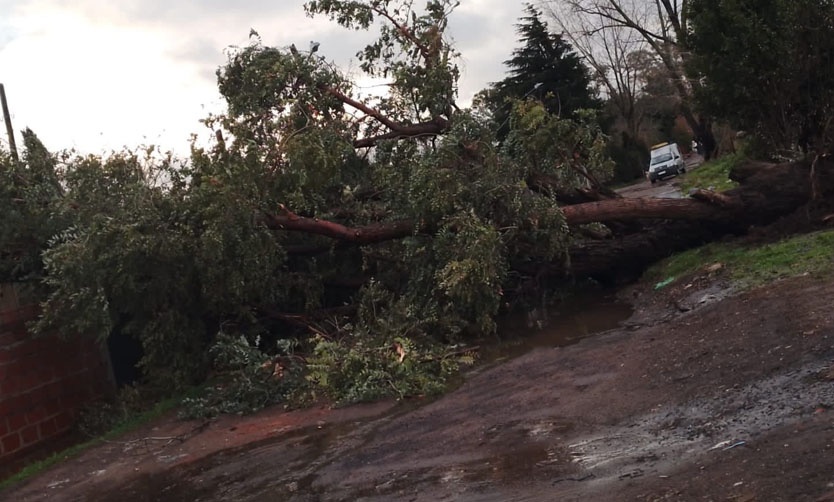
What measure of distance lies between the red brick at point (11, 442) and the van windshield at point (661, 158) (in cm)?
2735

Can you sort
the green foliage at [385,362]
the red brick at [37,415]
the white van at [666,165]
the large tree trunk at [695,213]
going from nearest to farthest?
the green foliage at [385,362] < the red brick at [37,415] < the large tree trunk at [695,213] < the white van at [666,165]

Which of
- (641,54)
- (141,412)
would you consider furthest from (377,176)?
(641,54)

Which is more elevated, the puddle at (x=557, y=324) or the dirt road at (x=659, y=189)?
the dirt road at (x=659, y=189)

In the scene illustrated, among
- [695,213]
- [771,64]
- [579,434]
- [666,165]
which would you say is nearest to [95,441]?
[579,434]

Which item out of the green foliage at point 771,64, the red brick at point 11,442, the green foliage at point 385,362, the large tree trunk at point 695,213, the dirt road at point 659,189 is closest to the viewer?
the green foliage at point 385,362

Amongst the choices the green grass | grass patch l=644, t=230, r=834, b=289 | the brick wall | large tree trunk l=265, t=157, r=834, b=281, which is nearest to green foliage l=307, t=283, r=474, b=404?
large tree trunk l=265, t=157, r=834, b=281

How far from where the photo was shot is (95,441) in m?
8.81

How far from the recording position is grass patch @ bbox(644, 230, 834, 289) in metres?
8.49

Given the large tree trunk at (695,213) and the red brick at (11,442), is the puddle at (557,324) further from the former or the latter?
the red brick at (11,442)

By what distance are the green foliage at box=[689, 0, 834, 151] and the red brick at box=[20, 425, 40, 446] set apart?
1084cm

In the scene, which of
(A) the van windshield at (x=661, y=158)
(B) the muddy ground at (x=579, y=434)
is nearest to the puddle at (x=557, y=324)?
(B) the muddy ground at (x=579, y=434)

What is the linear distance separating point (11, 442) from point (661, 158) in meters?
27.8

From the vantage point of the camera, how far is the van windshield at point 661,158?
31531 millimetres

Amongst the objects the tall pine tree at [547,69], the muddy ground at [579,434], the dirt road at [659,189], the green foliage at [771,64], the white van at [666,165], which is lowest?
the muddy ground at [579,434]
